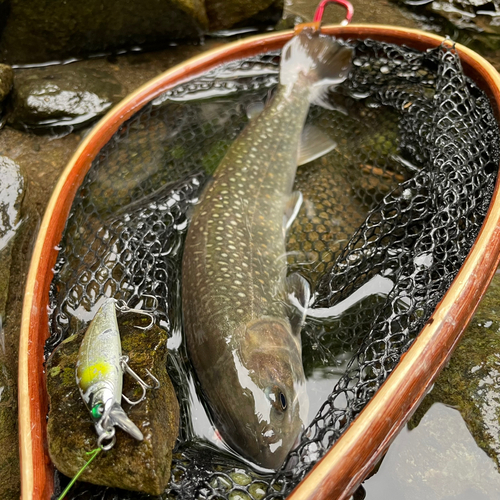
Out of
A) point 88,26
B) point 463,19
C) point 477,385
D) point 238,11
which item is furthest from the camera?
point 463,19

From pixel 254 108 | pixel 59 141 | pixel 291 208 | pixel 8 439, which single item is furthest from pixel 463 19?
pixel 8 439

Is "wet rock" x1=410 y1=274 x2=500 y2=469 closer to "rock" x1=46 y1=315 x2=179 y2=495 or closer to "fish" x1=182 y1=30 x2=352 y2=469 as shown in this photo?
"fish" x1=182 y1=30 x2=352 y2=469

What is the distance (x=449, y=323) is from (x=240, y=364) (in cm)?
112

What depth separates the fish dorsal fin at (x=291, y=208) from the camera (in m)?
3.74

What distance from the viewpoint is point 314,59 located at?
402 cm

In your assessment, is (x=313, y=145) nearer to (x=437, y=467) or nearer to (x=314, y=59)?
(x=314, y=59)

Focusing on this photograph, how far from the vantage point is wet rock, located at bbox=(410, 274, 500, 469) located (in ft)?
8.28

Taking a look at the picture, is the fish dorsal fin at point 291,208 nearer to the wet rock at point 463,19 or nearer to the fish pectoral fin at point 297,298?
the fish pectoral fin at point 297,298

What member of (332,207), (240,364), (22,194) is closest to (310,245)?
(332,207)

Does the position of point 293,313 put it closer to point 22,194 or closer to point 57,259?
point 57,259

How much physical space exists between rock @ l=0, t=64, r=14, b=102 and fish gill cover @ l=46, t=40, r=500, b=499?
1.70 metres

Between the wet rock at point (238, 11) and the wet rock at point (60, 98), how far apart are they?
143 cm

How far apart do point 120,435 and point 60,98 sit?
358cm

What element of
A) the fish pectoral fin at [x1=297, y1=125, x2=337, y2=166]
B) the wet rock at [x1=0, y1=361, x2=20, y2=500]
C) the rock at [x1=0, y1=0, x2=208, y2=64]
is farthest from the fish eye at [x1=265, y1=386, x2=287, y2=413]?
the rock at [x1=0, y1=0, x2=208, y2=64]
